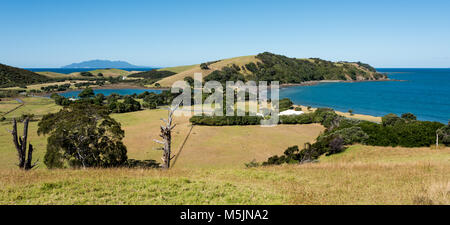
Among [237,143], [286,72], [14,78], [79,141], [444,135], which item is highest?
[286,72]

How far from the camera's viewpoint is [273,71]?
158 m

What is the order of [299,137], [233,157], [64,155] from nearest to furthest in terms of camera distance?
1. [64,155]
2. [233,157]
3. [299,137]

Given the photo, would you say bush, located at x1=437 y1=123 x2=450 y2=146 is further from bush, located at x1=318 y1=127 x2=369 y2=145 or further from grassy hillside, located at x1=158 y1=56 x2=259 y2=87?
grassy hillside, located at x1=158 y1=56 x2=259 y2=87

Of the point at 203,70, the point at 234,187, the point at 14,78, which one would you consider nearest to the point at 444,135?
the point at 234,187

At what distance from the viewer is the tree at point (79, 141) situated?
1948cm

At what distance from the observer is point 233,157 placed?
1136 inches

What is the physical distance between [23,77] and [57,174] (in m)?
183

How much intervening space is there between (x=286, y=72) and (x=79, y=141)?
156 metres

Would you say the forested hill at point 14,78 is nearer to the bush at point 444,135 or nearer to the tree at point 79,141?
the tree at point 79,141

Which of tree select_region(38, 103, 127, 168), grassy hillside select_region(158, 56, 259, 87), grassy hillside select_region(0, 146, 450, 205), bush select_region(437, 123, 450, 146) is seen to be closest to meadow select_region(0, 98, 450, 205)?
grassy hillside select_region(0, 146, 450, 205)

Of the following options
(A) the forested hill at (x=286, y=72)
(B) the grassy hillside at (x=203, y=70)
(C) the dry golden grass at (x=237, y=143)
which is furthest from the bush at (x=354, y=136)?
(B) the grassy hillside at (x=203, y=70)

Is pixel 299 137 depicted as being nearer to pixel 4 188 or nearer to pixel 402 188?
pixel 402 188

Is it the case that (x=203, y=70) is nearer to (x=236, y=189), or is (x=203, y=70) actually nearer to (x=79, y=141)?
(x=79, y=141)
